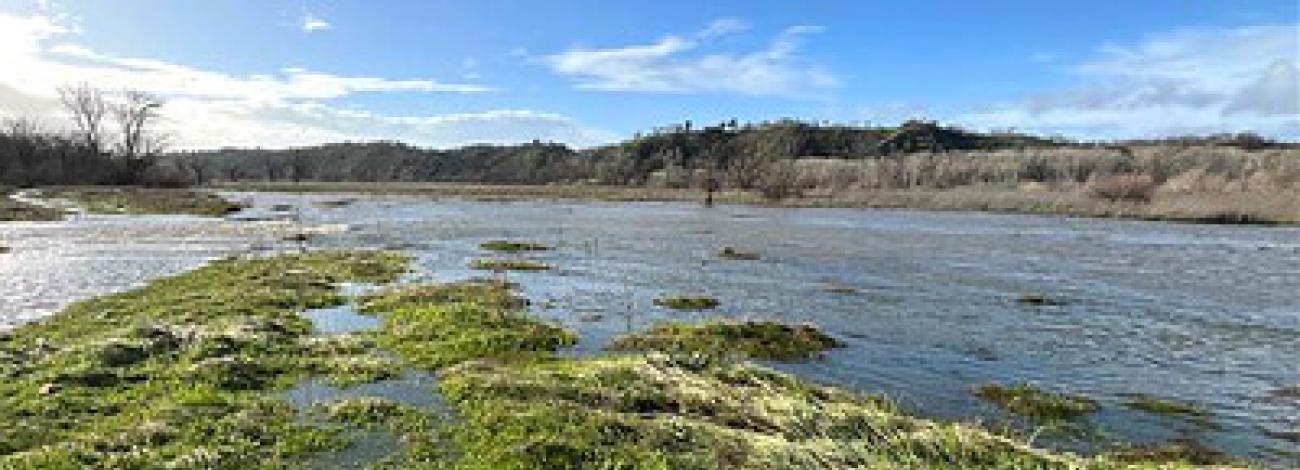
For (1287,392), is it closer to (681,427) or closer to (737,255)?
(681,427)

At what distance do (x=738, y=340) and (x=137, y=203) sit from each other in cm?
7734

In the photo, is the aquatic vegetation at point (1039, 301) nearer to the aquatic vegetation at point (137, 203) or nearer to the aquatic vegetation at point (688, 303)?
the aquatic vegetation at point (688, 303)

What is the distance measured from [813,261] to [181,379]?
34946mm

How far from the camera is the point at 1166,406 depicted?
1836 cm

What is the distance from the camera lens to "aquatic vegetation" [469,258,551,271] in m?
39.2

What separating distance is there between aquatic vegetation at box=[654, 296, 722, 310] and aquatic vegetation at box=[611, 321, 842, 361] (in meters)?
4.46

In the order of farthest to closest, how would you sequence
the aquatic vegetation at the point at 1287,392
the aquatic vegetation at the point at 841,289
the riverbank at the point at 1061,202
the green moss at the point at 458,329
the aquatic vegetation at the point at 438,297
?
the riverbank at the point at 1061,202 → the aquatic vegetation at the point at 841,289 → the aquatic vegetation at the point at 438,297 → the aquatic vegetation at the point at 1287,392 → the green moss at the point at 458,329

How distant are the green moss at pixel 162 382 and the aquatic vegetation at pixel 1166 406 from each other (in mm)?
14188

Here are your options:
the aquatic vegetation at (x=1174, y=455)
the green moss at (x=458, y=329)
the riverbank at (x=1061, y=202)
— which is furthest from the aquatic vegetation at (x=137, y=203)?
the aquatic vegetation at (x=1174, y=455)

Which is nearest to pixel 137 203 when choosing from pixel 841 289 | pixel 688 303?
pixel 841 289

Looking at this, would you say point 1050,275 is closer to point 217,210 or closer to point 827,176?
point 217,210

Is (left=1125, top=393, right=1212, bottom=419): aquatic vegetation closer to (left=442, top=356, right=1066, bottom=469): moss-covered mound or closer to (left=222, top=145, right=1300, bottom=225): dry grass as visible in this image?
(left=442, top=356, right=1066, bottom=469): moss-covered mound

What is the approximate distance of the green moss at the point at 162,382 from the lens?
11891 millimetres

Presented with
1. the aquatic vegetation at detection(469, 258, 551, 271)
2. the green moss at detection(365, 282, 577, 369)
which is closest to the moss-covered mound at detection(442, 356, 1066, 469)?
the green moss at detection(365, 282, 577, 369)
